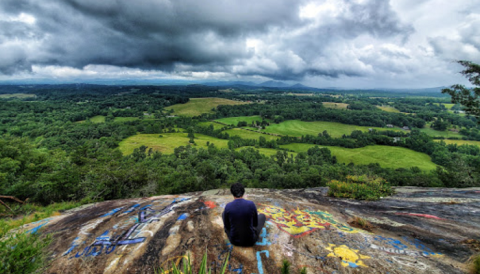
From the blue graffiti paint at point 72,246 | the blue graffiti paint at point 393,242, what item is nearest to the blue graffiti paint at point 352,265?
the blue graffiti paint at point 393,242

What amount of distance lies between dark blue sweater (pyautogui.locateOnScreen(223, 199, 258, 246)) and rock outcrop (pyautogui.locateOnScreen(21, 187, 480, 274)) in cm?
39

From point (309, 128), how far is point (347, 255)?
128289 millimetres

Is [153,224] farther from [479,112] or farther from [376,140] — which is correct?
[376,140]

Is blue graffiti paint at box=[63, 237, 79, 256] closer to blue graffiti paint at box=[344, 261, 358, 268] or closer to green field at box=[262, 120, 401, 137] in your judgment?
blue graffiti paint at box=[344, 261, 358, 268]

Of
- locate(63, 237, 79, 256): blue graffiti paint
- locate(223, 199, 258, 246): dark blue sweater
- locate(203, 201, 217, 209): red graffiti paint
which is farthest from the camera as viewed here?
locate(203, 201, 217, 209): red graffiti paint

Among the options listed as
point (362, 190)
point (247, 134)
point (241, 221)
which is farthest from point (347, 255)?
point (247, 134)

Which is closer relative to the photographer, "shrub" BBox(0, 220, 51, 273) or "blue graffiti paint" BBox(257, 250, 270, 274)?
"shrub" BBox(0, 220, 51, 273)

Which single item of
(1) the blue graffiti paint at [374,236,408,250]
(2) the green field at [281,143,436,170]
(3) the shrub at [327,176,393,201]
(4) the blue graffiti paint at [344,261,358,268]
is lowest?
(2) the green field at [281,143,436,170]

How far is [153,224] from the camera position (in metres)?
7.99

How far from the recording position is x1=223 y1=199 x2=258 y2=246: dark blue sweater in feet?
18.7

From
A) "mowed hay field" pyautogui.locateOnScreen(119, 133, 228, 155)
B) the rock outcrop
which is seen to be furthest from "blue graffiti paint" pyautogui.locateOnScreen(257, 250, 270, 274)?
"mowed hay field" pyautogui.locateOnScreen(119, 133, 228, 155)

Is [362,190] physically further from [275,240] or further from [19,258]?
[19,258]

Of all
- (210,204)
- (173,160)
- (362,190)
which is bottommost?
(173,160)

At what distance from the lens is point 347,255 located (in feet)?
19.5
